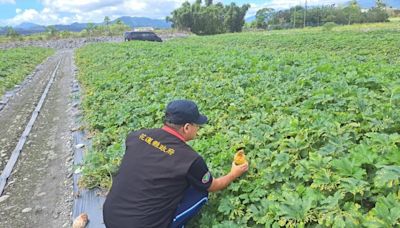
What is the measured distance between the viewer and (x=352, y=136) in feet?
12.1

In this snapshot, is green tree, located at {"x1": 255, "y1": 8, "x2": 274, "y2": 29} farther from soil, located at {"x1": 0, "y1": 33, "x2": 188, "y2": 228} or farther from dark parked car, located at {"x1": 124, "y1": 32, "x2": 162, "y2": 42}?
soil, located at {"x1": 0, "y1": 33, "x2": 188, "y2": 228}

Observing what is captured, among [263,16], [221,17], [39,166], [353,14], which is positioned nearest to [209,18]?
[221,17]

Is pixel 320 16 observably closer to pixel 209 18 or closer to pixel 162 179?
pixel 209 18

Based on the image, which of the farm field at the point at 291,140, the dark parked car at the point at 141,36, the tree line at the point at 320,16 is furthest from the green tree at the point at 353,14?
the farm field at the point at 291,140

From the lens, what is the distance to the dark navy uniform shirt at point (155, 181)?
3004 millimetres

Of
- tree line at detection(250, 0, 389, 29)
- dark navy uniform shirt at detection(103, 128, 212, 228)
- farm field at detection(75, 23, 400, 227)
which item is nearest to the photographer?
farm field at detection(75, 23, 400, 227)

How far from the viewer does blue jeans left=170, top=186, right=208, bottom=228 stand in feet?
10.5

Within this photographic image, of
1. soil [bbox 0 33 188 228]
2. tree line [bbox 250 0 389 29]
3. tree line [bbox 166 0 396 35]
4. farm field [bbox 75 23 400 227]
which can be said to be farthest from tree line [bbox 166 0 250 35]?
farm field [bbox 75 23 400 227]

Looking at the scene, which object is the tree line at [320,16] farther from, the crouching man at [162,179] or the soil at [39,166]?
the crouching man at [162,179]

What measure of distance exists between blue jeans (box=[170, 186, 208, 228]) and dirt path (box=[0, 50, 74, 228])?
193 cm

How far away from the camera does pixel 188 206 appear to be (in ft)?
10.6

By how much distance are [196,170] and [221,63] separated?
22.9 ft

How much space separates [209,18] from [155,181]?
2656 inches

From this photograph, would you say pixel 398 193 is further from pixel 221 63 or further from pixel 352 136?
pixel 221 63
